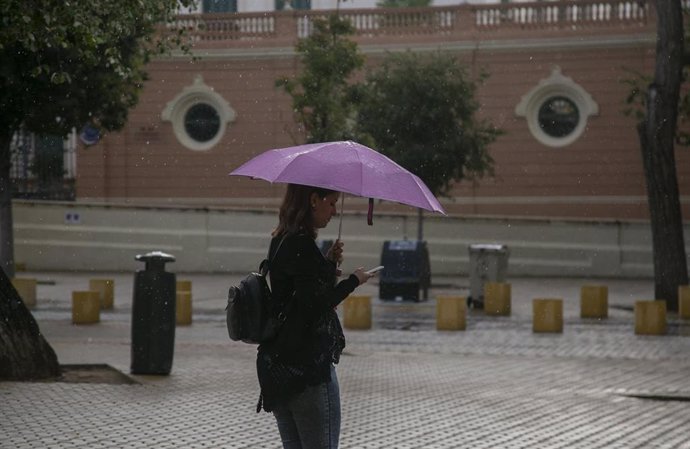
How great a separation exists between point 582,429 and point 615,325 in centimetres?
1052

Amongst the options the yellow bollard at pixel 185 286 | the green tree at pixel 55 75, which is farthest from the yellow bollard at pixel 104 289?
the green tree at pixel 55 75

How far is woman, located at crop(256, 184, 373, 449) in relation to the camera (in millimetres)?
5844

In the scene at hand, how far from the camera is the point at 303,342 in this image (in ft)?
19.4

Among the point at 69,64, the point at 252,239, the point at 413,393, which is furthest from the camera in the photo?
the point at 252,239

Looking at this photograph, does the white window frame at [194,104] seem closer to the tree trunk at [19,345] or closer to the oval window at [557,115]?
the oval window at [557,115]

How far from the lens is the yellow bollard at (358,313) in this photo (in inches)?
769

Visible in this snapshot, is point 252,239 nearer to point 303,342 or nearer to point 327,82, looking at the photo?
point 327,82

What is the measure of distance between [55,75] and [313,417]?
23.6ft

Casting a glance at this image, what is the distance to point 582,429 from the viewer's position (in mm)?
10320

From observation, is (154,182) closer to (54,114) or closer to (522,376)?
(54,114)

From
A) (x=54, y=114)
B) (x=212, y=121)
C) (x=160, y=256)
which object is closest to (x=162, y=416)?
(x=160, y=256)

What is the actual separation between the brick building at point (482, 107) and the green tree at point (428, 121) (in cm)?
416

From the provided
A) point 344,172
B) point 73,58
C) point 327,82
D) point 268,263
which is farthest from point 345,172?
point 327,82

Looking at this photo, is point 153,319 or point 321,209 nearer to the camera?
point 321,209
